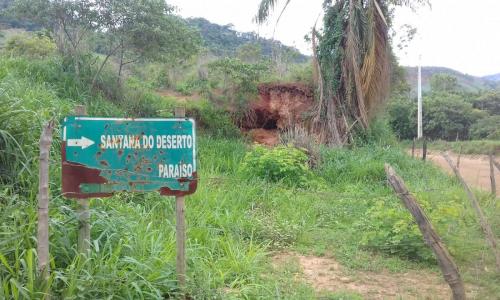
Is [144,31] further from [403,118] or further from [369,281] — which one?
[403,118]

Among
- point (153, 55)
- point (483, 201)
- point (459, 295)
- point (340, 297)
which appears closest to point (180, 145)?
point (340, 297)

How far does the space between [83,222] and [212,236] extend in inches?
71.4

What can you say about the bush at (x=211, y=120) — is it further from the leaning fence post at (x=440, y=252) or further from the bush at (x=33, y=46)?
the leaning fence post at (x=440, y=252)

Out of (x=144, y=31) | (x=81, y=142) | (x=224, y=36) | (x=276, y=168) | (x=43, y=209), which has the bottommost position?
(x=276, y=168)

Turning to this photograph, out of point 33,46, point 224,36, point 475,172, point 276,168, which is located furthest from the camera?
point 224,36

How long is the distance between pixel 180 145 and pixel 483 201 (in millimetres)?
5763

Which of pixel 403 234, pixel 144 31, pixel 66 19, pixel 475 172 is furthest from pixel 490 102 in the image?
pixel 403 234

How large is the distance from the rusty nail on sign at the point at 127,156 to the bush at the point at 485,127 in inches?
1238

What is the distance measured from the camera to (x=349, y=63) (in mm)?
13562

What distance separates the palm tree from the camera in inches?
522

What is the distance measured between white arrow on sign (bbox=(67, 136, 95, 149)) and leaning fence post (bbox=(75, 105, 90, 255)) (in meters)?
0.18

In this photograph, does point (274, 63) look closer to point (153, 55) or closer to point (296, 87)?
point (296, 87)

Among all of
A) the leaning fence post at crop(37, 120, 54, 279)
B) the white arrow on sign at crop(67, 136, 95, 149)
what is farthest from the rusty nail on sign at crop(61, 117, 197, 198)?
the leaning fence post at crop(37, 120, 54, 279)

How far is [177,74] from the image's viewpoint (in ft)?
51.2
